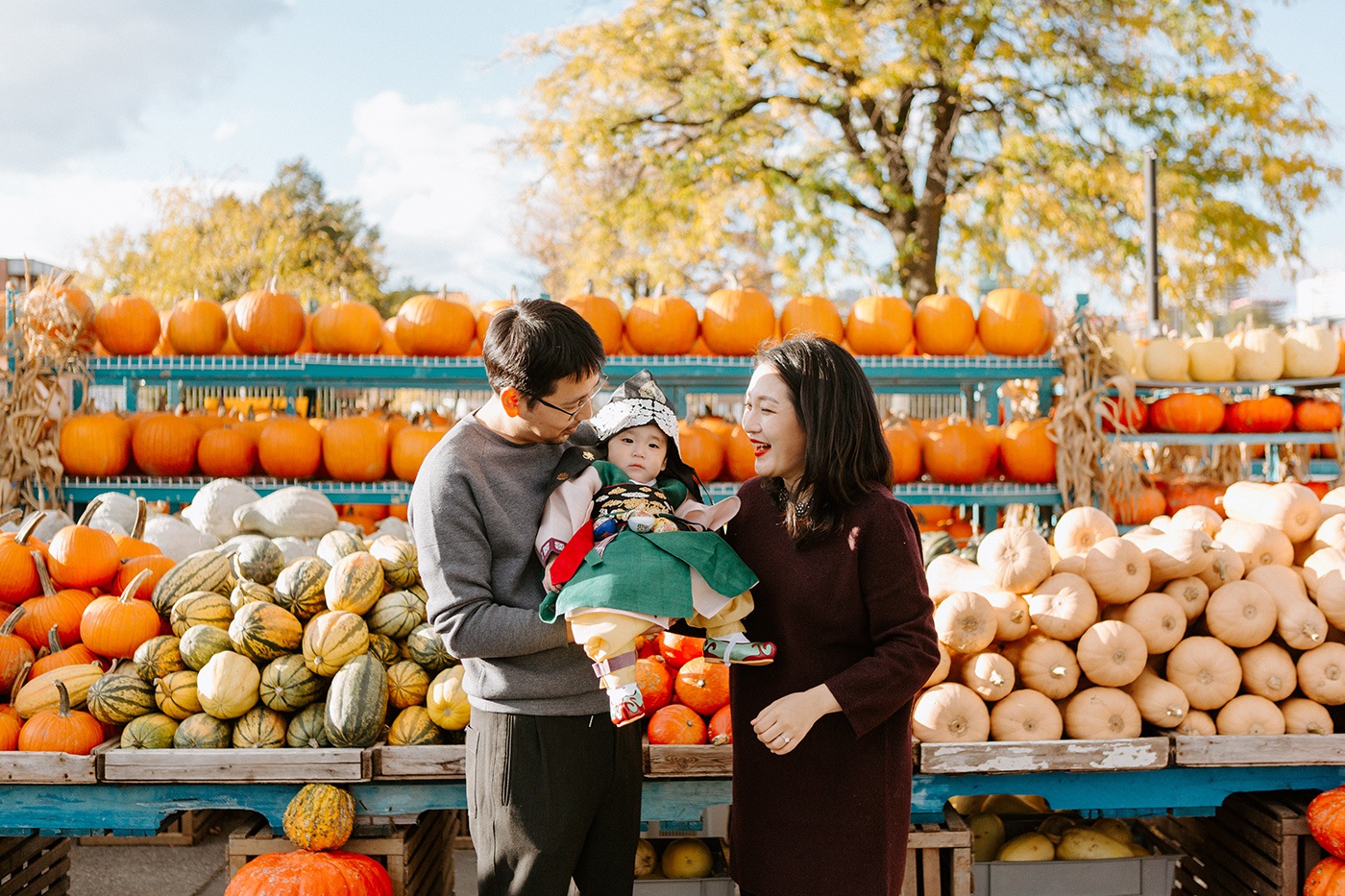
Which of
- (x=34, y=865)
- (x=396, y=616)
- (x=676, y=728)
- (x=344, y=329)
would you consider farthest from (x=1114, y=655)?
(x=344, y=329)

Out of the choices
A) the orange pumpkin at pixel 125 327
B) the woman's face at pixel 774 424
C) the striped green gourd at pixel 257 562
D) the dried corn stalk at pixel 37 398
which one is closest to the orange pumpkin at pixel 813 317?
the striped green gourd at pixel 257 562

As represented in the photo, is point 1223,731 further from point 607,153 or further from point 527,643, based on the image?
point 607,153

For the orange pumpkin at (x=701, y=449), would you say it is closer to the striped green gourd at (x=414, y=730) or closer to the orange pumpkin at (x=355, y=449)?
the orange pumpkin at (x=355, y=449)

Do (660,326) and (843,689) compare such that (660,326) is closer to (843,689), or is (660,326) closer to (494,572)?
(494,572)

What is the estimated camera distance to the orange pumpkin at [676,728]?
2.97 metres

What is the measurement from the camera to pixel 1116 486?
19.4 ft

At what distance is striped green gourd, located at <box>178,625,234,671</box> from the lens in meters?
3.04

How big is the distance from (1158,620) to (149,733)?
327 centimetres

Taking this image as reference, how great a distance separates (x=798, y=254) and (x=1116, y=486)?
721 cm

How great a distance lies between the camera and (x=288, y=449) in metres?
5.73

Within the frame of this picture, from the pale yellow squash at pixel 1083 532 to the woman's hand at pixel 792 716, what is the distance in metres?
1.95

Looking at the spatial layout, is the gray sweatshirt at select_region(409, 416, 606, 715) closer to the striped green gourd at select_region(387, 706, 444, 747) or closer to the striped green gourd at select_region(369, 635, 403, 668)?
the striped green gourd at select_region(387, 706, 444, 747)

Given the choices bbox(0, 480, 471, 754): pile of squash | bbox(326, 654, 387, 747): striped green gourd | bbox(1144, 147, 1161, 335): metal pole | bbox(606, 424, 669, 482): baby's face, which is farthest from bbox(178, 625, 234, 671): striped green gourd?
bbox(1144, 147, 1161, 335): metal pole

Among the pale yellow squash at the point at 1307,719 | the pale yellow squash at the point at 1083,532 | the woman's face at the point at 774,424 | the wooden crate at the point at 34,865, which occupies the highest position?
the woman's face at the point at 774,424
